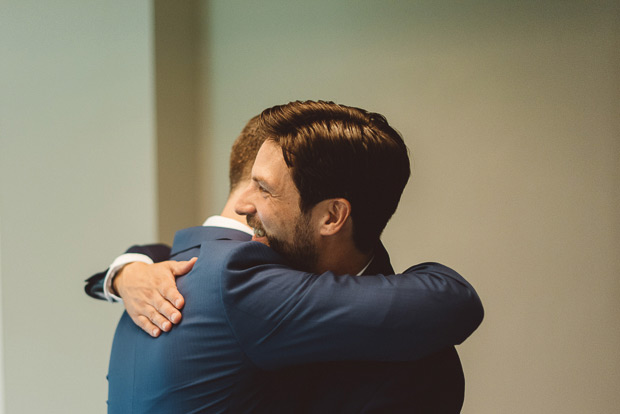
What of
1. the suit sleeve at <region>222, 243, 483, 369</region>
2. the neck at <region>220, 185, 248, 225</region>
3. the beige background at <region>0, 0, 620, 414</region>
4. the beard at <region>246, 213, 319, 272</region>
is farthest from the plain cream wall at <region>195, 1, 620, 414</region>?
the suit sleeve at <region>222, 243, 483, 369</region>

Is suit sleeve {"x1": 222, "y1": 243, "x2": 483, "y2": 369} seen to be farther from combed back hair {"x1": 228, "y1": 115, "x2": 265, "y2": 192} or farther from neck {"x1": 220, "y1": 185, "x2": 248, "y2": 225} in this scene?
combed back hair {"x1": 228, "y1": 115, "x2": 265, "y2": 192}

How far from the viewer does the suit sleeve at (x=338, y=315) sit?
0.80m

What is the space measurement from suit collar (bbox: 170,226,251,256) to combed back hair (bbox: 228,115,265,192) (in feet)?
0.75

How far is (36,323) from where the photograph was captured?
190cm

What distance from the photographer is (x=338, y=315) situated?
2.61 ft

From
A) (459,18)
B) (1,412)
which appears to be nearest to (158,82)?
(459,18)

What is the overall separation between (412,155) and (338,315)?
1168mm

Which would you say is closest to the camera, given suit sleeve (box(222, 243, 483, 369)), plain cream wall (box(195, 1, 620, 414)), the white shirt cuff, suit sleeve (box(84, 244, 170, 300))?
suit sleeve (box(222, 243, 483, 369))

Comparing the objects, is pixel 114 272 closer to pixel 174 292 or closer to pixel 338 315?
pixel 174 292

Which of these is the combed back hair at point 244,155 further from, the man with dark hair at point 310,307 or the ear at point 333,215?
the ear at point 333,215

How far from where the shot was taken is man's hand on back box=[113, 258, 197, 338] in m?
0.92

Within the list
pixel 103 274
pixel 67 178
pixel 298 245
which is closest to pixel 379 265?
pixel 298 245

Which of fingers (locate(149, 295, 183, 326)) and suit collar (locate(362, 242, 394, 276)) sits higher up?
suit collar (locate(362, 242, 394, 276))

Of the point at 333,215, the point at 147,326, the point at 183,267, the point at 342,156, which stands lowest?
the point at 147,326
